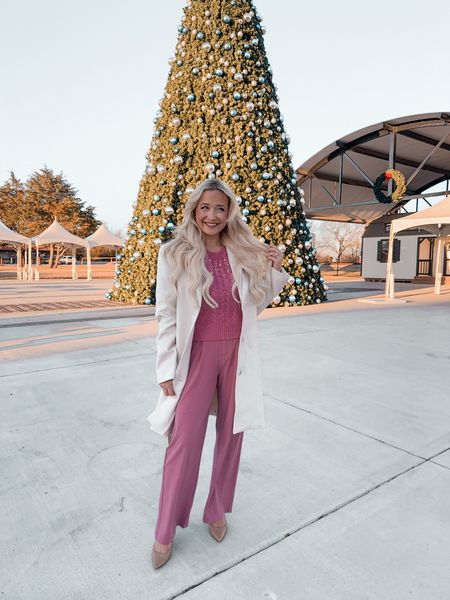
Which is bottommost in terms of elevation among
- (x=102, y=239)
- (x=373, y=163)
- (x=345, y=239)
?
(x=102, y=239)

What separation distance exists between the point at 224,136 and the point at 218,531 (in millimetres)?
8834

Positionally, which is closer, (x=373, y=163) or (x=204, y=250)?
(x=204, y=250)

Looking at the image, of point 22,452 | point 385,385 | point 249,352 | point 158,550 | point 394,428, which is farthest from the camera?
point 385,385

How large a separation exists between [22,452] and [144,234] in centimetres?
743

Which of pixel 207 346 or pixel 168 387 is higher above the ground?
pixel 207 346

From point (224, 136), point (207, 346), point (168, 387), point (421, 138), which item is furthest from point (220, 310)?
point (421, 138)

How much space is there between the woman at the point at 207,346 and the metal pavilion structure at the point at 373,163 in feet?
58.5

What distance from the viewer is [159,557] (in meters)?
1.67

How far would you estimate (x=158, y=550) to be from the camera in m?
1.68

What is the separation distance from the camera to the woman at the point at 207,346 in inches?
68.5

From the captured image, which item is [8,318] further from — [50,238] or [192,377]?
[50,238]

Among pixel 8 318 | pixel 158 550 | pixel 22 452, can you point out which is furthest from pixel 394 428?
pixel 8 318

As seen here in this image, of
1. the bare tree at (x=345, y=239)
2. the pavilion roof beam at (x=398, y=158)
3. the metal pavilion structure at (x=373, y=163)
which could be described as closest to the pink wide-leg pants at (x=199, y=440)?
the metal pavilion structure at (x=373, y=163)

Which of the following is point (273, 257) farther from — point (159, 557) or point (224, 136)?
point (224, 136)
